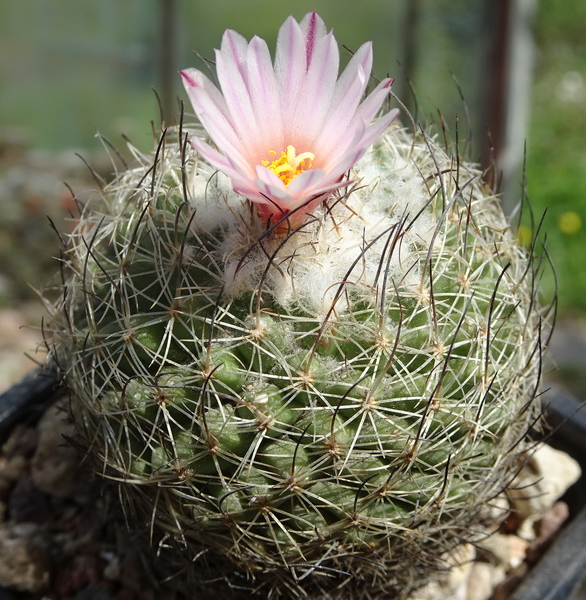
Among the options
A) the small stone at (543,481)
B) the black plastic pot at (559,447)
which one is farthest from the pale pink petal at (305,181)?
the small stone at (543,481)

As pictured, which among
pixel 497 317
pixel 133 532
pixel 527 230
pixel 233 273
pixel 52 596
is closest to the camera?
pixel 233 273

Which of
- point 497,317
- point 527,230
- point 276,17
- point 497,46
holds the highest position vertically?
point 276,17

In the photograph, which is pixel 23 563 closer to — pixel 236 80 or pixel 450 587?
pixel 450 587

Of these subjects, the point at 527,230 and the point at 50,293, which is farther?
the point at 527,230

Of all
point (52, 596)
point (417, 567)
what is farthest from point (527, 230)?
point (52, 596)

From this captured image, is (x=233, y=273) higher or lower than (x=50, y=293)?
lower

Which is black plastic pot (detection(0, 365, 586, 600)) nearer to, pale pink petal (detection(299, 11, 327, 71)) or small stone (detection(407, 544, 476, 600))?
small stone (detection(407, 544, 476, 600))

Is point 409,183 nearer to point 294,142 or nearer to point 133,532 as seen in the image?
point 294,142

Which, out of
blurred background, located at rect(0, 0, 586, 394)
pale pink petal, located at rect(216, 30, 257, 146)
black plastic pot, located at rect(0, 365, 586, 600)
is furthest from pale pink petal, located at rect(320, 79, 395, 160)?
blurred background, located at rect(0, 0, 586, 394)

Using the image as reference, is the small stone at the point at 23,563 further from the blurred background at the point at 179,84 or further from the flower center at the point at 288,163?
the blurred background at the point at 179,84
